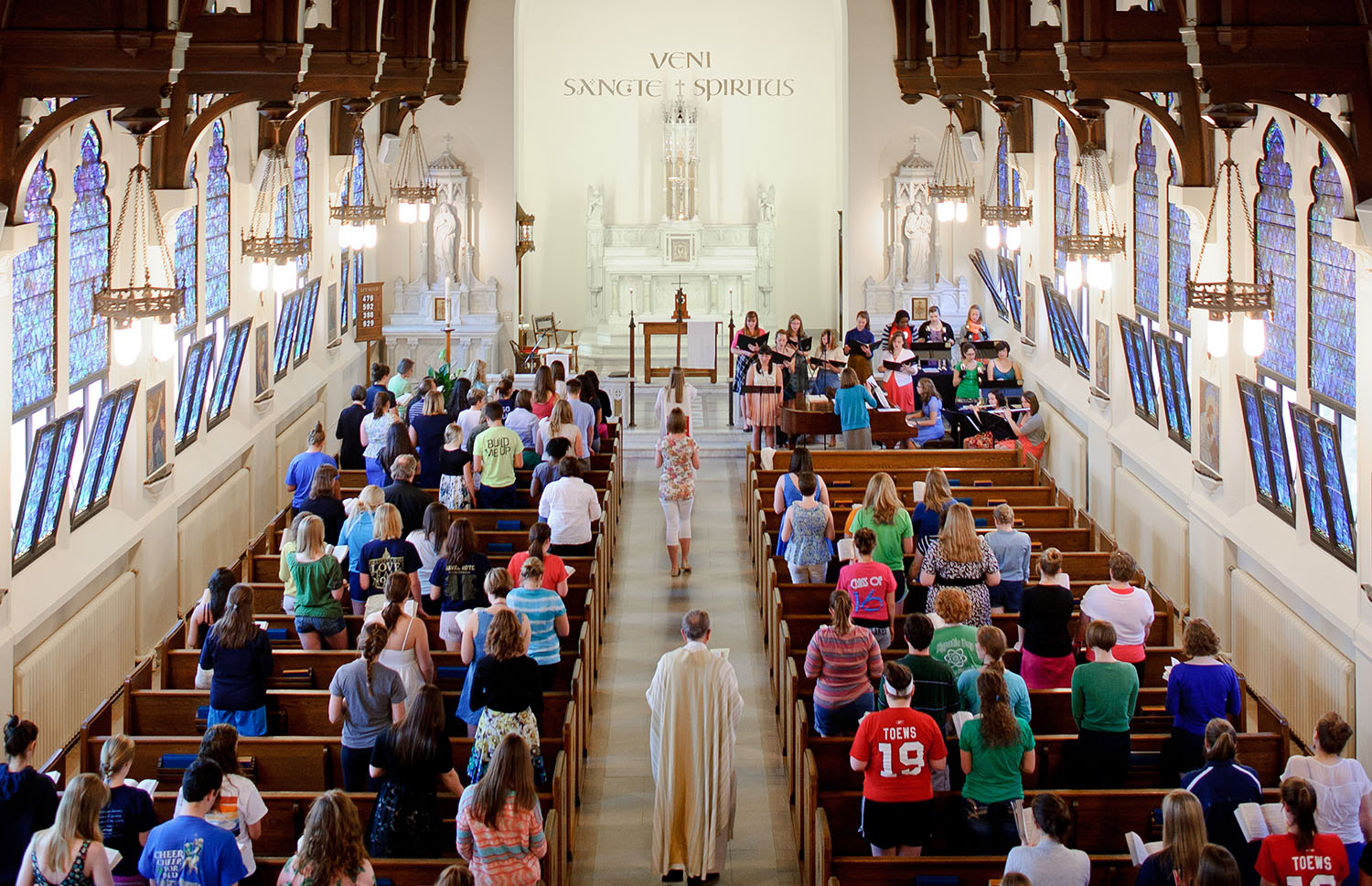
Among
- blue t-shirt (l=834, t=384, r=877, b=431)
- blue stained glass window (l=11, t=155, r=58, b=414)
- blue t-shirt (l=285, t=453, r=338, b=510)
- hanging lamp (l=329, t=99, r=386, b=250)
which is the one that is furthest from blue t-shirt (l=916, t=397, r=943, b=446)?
blue stained glass window (l=11, t=155, r=58, b=414)

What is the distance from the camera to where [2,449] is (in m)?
11.1

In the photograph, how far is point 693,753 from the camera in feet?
31.6

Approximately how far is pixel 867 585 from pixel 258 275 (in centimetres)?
978

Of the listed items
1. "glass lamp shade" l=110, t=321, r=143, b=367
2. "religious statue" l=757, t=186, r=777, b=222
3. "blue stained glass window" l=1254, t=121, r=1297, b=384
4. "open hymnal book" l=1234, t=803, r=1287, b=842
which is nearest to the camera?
"open hymnal book" l=1234, t=803, r=1287, b=842

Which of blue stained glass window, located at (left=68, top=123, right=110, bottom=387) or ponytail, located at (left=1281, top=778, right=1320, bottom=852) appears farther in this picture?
blue stained glass window, located at (left=68, top=123, right=110, bottom=387)

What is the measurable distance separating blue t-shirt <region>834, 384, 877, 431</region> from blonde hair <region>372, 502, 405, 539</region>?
23.3ft

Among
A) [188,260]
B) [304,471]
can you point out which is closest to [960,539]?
[304,471]

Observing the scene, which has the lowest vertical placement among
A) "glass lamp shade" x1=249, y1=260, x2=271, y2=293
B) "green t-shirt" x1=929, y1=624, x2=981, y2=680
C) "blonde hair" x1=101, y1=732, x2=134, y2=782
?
"blonde hair" x1=101, y1=732, x2=134, y2=782

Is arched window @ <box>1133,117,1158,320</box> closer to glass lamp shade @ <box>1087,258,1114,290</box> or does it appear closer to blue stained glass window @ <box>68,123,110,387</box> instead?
glass lamp shade @ <box>1087,258,1114,290</box>

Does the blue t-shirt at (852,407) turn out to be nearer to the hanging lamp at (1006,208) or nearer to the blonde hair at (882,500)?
the hanging lamp at (1006,208)

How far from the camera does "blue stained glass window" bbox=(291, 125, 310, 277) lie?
21.6m

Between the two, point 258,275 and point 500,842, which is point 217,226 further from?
point 500,842

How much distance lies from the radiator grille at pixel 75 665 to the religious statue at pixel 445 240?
1230 centimetres

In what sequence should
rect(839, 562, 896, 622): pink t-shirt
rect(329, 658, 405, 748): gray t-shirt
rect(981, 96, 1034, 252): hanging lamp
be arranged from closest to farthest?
1. rect(329, 658, 405, 748): gray t-shirt
2. rect(839, 562, 896, 622): pink t-shirt
3. rect(981, 96, 1034, 252): hanging lamp
